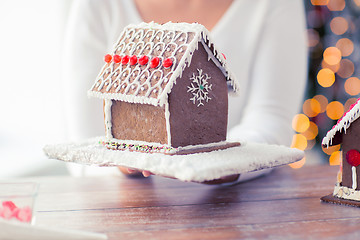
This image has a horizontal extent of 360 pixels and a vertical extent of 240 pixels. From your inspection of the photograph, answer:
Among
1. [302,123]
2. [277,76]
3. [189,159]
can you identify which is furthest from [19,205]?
[302,123]

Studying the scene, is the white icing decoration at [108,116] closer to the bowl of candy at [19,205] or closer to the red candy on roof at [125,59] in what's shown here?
the red candy on roof at [125,59]

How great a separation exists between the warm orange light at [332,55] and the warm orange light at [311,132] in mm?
468

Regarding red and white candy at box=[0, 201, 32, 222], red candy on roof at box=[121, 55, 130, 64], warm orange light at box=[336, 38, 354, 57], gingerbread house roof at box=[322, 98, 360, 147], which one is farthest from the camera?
warm orange light at box=[336, 38, 354, 57]

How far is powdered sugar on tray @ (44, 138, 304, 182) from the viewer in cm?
82

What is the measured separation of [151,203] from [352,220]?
444 millimetres

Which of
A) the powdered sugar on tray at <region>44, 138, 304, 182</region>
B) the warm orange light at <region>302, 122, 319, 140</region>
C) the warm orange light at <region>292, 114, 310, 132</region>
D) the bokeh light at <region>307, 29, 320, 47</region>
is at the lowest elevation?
the warm orange light at <region>302, 122, 319, 140</region>

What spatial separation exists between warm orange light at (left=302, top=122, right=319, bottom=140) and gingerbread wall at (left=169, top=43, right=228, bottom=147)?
2.30 meters

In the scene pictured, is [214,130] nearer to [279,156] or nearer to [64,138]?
[279,156]

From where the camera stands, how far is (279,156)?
0.99 metres

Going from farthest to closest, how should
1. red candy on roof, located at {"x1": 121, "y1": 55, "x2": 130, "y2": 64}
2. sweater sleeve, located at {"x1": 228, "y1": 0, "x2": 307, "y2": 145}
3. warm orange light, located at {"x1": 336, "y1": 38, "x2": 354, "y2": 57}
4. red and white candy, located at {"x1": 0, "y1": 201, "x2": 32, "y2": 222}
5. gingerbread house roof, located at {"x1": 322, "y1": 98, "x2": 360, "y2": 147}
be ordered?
warm orange light, located at {"x1": 336, "y1": 38, "x2": 354, "y2": 57} → sweater sleeve, located at {"x1": 228, "y1": 0, "x2": 307, "y2": 145} → red candy on roof, located at {"x1": 121, "y1": 55, "x2": 130, "y2": 64} → gingerbread house roof, located at {"x1": 322, "y1": 98, "x2": 360, "y2": 147} → red and white candy, located at {"x1": 0, "y1": 201, "x2": 32, "y2": 222}

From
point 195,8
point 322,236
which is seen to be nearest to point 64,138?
point 195,8

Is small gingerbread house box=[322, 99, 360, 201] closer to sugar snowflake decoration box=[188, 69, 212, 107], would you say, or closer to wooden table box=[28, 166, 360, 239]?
wooden table box=[28, 166, 360, 239]

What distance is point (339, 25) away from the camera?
316 centimetres

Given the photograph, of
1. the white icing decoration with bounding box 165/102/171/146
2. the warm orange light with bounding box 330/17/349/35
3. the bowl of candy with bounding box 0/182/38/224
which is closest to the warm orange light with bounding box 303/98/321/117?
the warm orange light with bounding box 330/17/349/35
